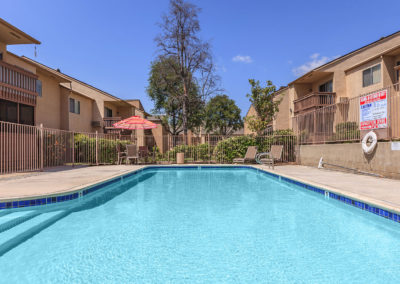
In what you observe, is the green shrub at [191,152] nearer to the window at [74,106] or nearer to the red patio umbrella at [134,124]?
the red patio umbrella at [134,124]

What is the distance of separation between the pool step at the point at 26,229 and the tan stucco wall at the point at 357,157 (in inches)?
318

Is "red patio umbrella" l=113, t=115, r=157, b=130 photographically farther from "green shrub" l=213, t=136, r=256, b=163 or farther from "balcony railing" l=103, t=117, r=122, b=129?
"balcony railing" l=103, t=117, r=122, b=129

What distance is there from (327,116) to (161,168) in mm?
8080

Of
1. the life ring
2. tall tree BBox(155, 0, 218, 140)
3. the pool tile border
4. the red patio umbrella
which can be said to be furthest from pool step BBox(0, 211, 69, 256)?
tall tree BBox(155, 0, 218, 140)

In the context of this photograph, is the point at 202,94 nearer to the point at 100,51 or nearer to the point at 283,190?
the point at 100,51

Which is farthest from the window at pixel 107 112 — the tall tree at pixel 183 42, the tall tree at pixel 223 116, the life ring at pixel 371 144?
the life ring at pixel 371 144

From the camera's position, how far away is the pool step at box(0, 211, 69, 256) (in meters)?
3.18

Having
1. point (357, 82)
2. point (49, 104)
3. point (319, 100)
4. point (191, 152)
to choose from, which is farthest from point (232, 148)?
point (49, 104)

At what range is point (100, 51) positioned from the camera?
17.0 m

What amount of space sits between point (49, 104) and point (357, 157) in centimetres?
1610

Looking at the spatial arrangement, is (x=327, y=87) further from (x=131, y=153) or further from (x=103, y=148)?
(x=103, y=148)

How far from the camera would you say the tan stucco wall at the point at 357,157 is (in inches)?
261

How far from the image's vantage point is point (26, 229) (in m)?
3.69

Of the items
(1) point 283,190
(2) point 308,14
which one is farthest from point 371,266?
(2) point 308,14
